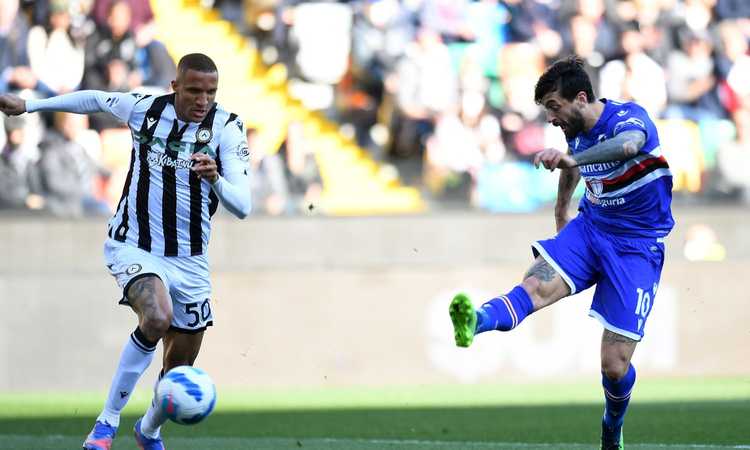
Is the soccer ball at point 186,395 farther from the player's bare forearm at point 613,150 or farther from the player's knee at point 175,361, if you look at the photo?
the player's bare forearm at point 613,150

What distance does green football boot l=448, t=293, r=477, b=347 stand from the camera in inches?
246

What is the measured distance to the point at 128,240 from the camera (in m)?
6.98

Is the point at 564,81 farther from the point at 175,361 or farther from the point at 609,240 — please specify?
the point at 175,361

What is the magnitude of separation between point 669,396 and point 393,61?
5.16 metres

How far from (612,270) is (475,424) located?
11.0 feet

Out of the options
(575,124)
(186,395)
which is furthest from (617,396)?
(186,395)

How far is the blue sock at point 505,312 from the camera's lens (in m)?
6.44

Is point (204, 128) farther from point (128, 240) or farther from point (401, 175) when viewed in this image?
point (401, 175)

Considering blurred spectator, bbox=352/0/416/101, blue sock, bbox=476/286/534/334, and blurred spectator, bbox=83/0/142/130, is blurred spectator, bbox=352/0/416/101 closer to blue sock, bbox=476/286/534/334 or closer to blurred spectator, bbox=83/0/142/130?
blurred spectator, bbox=83/0/142/130

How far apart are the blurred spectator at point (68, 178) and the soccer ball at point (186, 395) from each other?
789 centimetres

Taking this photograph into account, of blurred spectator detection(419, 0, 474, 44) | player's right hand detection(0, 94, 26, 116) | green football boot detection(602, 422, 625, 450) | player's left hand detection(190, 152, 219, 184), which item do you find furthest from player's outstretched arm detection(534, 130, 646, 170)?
blurred spectator detection(419, 0, 474, 44)

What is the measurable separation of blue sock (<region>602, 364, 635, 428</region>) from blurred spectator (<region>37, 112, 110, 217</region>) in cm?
823

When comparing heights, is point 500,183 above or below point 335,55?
below

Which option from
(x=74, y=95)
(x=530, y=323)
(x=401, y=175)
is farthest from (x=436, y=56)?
(x=74, y=95)
